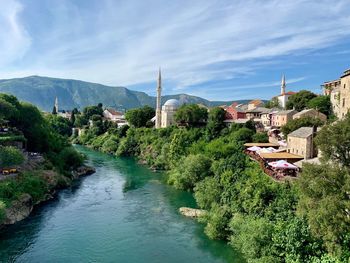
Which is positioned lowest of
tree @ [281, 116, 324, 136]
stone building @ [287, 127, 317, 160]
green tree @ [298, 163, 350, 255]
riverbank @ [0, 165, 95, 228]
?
riverbank @ [0, 165, 95, 228]

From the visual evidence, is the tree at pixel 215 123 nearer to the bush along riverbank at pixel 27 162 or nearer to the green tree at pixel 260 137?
the green tree at pixel 260 137

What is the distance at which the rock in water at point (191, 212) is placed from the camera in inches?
1188

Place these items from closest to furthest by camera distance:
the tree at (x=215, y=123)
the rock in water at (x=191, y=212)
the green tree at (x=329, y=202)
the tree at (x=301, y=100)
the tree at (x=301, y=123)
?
the green tree at (x=329, y=202), the rock in water at (x=191, y=212), the tree at (x=301, y=123), the tree at (x=215, y=123), the tree at (x=301, y=100)

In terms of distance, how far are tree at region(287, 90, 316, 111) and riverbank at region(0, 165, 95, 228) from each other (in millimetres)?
37640

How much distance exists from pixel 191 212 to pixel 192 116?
34.2 metres

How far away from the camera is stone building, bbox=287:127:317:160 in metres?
33.2

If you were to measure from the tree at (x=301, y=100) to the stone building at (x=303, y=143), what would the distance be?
22236mm

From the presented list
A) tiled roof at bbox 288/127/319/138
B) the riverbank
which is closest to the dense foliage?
the riverbank

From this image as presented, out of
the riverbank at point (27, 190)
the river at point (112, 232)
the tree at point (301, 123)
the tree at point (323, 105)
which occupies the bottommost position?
the river at point (112, 232)

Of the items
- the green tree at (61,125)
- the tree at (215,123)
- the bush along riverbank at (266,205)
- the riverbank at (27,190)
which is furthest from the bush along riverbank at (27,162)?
the green tree at (61,125)

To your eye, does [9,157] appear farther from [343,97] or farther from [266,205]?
[343,97]

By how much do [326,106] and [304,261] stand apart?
36418 millimetres

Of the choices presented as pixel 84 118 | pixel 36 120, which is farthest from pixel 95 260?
pixel 84 118

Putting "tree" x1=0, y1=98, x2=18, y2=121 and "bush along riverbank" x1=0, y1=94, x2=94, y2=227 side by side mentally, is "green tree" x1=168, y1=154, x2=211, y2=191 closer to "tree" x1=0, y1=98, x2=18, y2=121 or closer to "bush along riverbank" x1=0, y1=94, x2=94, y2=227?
"bush along riverbank" x1=0, y1=94, x2=94, y2=227
